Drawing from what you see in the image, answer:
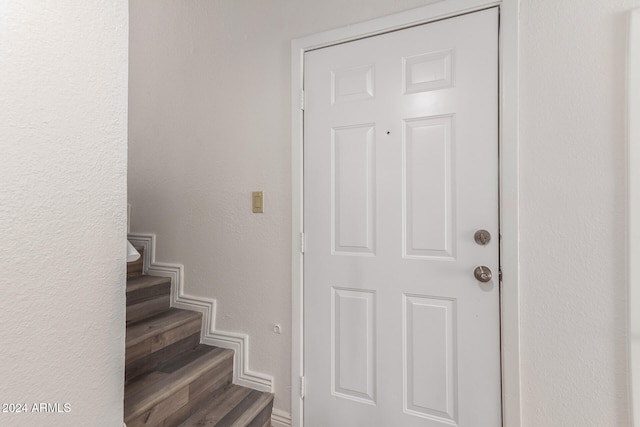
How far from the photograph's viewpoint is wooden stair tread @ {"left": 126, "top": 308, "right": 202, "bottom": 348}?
1493mm

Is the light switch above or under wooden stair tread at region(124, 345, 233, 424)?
above

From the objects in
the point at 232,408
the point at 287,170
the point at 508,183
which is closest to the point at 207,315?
the point at 232,408

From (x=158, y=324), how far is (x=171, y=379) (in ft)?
1.08

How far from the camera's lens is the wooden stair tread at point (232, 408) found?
1.45 meters

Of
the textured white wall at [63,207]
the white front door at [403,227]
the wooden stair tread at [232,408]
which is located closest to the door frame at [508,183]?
the white front door at [403,227]

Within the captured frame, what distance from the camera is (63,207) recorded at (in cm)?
77

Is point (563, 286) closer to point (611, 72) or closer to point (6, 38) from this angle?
point (611, 72)

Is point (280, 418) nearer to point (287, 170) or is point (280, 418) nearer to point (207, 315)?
point (207, 315)

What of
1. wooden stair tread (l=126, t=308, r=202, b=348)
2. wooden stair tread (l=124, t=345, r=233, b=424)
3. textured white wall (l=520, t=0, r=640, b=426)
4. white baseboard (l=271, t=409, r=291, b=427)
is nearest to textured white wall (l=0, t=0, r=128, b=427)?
wooden stair tread (l=124, t=345, r=233, b=424)

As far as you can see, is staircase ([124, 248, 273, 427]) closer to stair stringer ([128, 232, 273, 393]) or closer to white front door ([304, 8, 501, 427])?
stair stringer ([128, 232, 273, 393])

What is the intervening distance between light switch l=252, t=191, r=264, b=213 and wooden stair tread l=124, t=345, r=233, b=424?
0.81 meters

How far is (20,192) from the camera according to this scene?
27.3 inches

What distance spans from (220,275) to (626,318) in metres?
1.83

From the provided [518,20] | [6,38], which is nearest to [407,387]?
[518,20]
